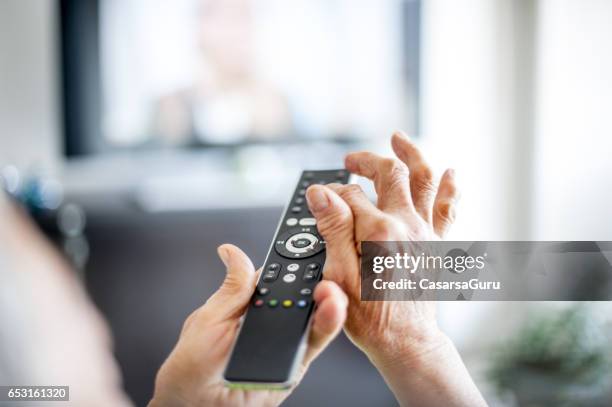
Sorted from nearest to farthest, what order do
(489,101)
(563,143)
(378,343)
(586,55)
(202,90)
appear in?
(378,343) → (586,55) → (563,143) → (202,90) → (489,101)

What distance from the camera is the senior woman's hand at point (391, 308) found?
0.37 metres

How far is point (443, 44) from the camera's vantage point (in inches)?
61.4

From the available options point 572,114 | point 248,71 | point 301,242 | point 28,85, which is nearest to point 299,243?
point 301,242

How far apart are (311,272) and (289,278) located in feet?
0.05

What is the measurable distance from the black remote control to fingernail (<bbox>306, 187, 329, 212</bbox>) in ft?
0.11

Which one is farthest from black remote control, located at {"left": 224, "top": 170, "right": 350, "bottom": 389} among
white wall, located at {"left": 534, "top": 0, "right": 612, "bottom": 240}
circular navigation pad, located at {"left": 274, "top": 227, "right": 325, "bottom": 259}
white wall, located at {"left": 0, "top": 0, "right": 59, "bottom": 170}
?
white wall, located at {"left": 0, "top": 0, "right": 59, "bottom": 170}

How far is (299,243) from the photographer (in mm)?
409

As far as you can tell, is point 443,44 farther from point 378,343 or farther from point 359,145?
point 378,343

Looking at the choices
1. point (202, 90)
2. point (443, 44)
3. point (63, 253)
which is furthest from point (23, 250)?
point (443, 44)

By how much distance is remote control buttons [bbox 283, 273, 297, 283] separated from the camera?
1.26 feet

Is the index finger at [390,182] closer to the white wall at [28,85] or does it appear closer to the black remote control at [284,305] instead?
the black remote control at [284,305]

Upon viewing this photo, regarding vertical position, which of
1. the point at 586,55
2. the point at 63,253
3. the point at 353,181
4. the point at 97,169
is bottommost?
the point at 63,253

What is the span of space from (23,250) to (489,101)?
127 centimetres

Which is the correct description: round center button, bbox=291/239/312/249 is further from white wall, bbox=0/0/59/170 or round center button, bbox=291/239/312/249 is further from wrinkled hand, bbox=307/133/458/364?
white wall, bbox=0/0/59/170
